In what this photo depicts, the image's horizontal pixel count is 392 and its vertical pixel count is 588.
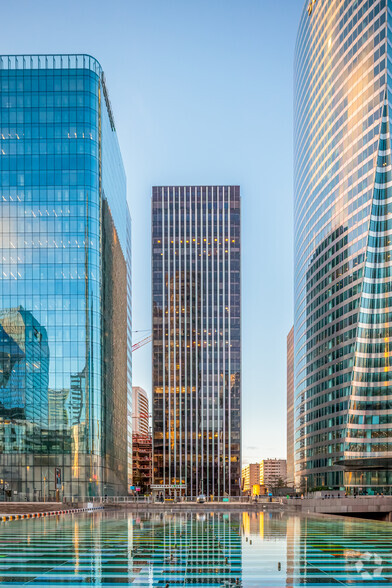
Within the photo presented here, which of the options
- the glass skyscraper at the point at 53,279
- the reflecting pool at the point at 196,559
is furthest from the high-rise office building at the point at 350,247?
the reflecting pool at the point at 196,559

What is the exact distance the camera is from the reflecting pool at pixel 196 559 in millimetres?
17391

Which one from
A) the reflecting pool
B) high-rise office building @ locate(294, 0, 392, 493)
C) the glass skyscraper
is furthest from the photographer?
high-rise office building @ locate(294, 0, 392, 493)

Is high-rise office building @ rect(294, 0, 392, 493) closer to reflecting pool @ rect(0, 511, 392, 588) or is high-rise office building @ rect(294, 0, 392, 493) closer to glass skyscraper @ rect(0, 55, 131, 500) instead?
glass skyscraper @ rect(0, 55, 131, 500)

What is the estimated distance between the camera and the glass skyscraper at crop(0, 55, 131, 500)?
331 ft

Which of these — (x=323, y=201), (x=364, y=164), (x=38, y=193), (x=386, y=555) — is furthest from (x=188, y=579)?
(x=323, y=201)

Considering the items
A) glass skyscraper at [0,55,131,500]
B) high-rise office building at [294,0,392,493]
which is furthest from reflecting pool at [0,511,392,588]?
high-rise office building at [294,0,392,493]

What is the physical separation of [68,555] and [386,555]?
11276 millimetres

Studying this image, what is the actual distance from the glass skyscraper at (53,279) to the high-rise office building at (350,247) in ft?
141

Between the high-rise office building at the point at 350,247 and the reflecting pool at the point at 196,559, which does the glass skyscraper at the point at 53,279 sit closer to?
the high-rise office building at the point at 350,247

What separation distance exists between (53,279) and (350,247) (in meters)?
52.8

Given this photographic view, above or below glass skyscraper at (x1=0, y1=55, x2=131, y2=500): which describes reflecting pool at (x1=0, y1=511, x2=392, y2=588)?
below

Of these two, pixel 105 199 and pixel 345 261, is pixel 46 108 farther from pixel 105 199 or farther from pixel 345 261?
pixel 345 261

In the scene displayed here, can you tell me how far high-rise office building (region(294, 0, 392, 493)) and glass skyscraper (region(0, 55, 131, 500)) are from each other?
141ft

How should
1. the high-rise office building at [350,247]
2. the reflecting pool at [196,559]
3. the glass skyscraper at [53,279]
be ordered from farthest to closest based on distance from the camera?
the high-rise office building at [350,247], the glass skyscraper at [53,279], the reflecting pool at [196,559]
